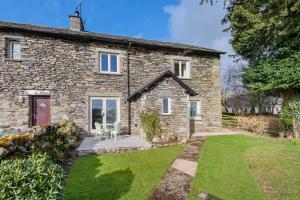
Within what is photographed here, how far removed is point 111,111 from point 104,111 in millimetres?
492

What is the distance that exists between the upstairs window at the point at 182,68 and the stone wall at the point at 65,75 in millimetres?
637

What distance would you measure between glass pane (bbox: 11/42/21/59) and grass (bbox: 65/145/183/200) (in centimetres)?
797

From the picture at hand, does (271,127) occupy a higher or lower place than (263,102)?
lower

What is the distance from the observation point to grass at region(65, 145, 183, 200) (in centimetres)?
542

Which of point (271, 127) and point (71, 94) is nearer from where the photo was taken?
point (71, 94)

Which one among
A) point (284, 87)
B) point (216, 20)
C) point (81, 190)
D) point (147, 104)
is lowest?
point (81, 190)

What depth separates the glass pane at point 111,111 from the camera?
559 inches

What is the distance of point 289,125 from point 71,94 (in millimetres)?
15592

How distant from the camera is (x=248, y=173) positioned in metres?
6.90

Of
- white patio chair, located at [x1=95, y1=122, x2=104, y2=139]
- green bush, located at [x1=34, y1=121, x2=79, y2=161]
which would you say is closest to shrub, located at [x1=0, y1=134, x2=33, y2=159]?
green bush, located at [x1=34, y1=121, x2=79, y2=161]

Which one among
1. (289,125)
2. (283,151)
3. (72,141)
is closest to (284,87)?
(289,125)

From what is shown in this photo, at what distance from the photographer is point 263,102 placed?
2844cm

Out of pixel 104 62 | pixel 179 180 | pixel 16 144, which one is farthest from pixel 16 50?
pixel 179 180

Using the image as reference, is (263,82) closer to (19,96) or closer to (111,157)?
(111,157)
